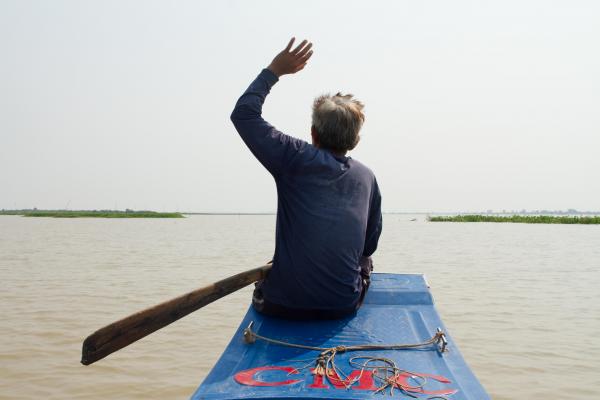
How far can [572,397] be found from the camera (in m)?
4.30

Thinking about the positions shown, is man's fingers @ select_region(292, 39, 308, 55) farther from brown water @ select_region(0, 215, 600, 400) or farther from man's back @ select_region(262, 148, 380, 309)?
brown water @ select_region(0, 215, 600, 400)

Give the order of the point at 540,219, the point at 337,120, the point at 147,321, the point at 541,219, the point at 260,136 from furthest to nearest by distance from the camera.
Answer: the point at 540,219
the point at 541,219
the point at 337,120
the point at 260,136
the point at 147,321

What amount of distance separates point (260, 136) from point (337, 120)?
47 cm

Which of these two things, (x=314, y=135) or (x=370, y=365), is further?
(x=314, y=135)

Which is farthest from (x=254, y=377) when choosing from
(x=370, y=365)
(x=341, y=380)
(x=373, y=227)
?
(x=373, y=227)

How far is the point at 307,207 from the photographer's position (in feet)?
9.02

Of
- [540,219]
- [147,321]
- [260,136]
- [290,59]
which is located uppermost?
[290,59]

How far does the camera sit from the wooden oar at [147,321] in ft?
6.92

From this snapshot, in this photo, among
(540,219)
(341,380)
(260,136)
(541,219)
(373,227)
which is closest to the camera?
(341,380)

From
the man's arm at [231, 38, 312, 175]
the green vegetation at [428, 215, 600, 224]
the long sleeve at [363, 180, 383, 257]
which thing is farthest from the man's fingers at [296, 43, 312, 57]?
the green vegetation at [428, 215, 600, 224]

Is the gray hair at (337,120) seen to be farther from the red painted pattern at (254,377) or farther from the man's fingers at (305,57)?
the red painted pattern at (254,377)

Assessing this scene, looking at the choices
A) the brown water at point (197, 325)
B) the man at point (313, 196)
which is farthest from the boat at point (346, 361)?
the brown water at point (197, 325)

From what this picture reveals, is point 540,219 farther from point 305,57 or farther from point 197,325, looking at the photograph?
point 305,57

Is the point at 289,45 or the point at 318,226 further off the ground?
the point at 289,45
